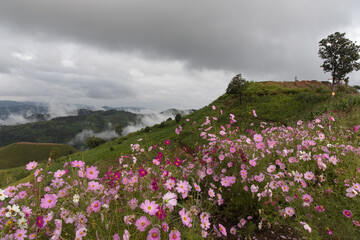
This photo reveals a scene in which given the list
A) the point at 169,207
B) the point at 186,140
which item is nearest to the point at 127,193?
the point at 169,207

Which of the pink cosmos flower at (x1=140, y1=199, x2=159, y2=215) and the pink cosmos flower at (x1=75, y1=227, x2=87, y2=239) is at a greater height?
the pink cosmos flower at (x1=140, y1=199, x2=159, y2=215)

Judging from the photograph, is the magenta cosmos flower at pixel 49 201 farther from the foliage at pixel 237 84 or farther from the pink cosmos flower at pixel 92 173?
the foliage at pixel 237 84

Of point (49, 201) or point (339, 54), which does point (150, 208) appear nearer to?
point (49, 201)

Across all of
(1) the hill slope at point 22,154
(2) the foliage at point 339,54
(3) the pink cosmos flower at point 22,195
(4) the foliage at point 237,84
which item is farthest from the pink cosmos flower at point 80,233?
(1) the hill slope at point 22,154

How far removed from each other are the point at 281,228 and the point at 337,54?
28557 mm

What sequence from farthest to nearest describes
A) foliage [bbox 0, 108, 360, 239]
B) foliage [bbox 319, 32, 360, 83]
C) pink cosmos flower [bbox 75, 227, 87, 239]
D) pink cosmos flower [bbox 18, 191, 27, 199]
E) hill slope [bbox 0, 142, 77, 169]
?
hill slope [bbox 0, 142, 77, 169] < foliage [bbox 319, 32, 360, 83] < pink cosmos flower [bbox 18, 191, 27, 199] < foliage [bbox 0, 108, 360, 239] < pink cosmos flower [bbox 75, 227, 87, 239]

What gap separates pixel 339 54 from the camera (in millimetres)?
21844

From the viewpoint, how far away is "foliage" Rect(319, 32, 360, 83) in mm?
21000

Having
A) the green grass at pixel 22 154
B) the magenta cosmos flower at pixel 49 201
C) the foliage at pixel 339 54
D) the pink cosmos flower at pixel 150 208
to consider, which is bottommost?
the green grass at pixel 22 154

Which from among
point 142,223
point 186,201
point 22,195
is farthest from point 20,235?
point 186,201

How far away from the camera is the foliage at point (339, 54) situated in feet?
68.9

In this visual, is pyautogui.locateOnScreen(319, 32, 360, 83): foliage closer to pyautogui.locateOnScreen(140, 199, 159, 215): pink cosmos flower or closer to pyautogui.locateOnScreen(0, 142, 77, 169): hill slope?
pyautogui.locateOnScreen(140, 199, 159, 215): pink cosmos flower

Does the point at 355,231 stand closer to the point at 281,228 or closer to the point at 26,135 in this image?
the point at 281,228

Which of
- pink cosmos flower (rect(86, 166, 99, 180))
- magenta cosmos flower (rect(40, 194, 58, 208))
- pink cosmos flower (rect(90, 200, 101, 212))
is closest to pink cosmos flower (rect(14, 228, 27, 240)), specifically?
magenta cosmos flower (rect(40, 194, 58, 208))
